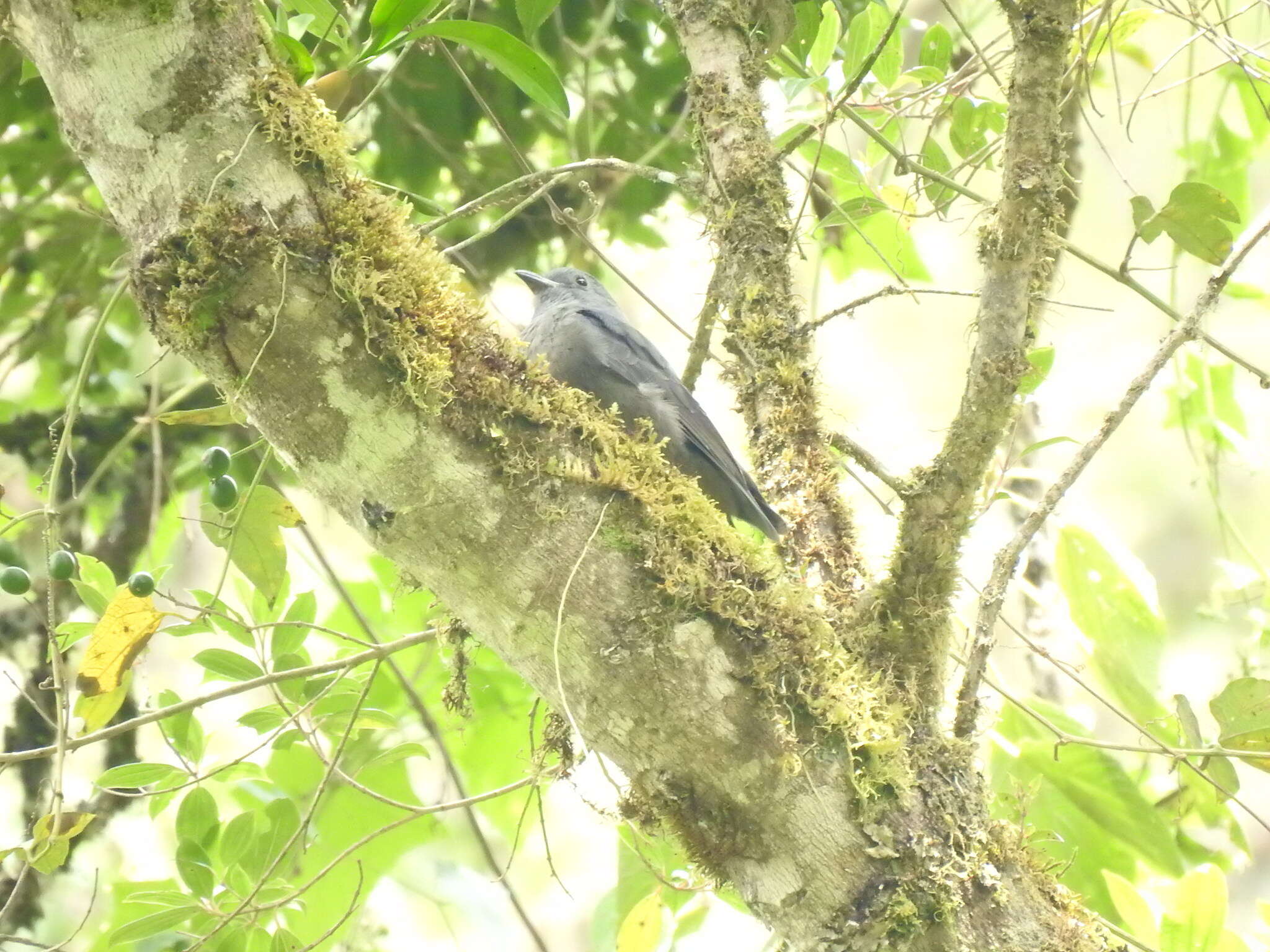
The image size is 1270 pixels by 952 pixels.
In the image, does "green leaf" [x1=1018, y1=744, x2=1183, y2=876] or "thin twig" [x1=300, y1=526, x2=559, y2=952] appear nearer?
"thin twig" [x1=300, y1=526, x2=559, y2=952]

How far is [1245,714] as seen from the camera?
234cm

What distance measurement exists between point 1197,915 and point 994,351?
151 centimetres

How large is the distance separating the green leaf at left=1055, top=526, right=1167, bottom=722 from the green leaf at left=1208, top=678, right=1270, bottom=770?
0.78 metres

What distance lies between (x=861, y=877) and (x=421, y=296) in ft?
3.97

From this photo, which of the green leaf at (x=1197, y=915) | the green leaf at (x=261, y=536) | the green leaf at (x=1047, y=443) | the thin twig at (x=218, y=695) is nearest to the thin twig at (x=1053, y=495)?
the green leaf at (x=1047, y=443)

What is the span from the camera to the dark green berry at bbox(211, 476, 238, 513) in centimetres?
234

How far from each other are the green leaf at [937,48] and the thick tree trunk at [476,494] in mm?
1896

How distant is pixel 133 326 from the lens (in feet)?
14.6

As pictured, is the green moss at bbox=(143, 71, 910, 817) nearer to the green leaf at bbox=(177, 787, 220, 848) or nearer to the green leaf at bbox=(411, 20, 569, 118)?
the green leaf at bbox=(411, 20, 569, 118)

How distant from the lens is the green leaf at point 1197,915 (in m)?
2.62

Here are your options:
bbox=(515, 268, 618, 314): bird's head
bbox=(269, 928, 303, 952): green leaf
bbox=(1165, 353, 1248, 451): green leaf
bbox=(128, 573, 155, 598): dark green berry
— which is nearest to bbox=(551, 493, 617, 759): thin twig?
bbox=(128, 573, 155, 598): dark green berry

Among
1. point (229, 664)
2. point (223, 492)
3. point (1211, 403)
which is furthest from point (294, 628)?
point (1211, 403)

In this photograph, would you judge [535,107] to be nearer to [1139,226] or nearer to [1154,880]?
[1139,226]

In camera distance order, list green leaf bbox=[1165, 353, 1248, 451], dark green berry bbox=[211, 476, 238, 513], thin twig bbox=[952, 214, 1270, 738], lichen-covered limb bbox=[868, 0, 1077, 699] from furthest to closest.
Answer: green leaf bbox=[1165, 353, 1248, 451], dark green berry bbox=[211, 476, 238, 513], thin twig bbox=[952, 214, 1270, 738], lichen-covered limb bbox=[868, 0, 1077, 699]
